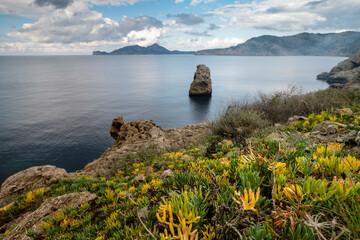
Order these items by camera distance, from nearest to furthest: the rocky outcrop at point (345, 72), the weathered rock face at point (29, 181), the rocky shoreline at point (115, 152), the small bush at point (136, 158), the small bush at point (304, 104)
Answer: the weathered rock face at point (29, 181) → the rocky shoreline at point (115, 152) → the small bush at point (136, 158) → the small bush at point (304, 104) → the rocky outcrop at point (345, 72)

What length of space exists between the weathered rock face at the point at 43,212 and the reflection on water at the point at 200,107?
24833mm

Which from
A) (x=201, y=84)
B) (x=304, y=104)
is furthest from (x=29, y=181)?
(x=201, y=84)

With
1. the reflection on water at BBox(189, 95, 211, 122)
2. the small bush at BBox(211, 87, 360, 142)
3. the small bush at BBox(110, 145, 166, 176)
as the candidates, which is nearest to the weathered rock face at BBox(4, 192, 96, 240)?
the small bush at BBox(110, 145, 166, 176)

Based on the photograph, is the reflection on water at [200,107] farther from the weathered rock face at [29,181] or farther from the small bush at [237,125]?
the weathered rock face at [29,181]

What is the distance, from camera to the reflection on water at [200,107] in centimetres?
3102

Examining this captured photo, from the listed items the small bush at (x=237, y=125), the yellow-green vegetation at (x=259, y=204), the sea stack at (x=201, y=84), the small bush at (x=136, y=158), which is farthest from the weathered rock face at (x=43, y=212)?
the sea stack at (x=201, y=84)

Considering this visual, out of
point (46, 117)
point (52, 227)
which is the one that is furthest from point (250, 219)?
point (46, 117)

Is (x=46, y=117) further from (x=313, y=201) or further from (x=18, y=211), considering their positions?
(x=313, y=201)

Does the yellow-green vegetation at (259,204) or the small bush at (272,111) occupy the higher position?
the yellow-green vegetation at (259,204)

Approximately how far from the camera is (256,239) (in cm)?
93

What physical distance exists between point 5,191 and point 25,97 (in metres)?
41.7

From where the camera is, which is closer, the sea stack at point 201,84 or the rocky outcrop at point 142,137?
the rocky outcrop at point 142,137

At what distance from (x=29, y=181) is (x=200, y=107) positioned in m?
31.3

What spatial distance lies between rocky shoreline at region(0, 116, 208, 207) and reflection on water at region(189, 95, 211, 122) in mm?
15935
